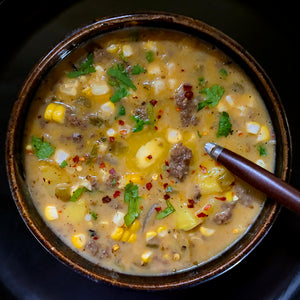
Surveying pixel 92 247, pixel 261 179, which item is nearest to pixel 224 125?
pixel 261 179

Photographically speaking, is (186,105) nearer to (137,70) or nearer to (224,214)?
(137,70)

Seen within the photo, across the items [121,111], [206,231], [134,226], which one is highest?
[121,111]

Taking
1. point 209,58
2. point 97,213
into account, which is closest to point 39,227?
point 97,213

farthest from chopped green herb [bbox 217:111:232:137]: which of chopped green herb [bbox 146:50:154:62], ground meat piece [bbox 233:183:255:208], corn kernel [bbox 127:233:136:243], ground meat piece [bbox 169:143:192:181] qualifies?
corn kernel [bbox 127:233:136:243]

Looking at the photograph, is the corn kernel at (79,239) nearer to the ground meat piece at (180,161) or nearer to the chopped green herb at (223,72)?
the ground meat piece at (180,161)

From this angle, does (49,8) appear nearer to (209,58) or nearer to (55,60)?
(55,60)

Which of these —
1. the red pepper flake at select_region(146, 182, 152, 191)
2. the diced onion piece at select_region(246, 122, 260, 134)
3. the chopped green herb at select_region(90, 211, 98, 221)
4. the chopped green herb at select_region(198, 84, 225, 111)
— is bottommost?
the diced onion piece at select_region(246, 122, 260, 134)

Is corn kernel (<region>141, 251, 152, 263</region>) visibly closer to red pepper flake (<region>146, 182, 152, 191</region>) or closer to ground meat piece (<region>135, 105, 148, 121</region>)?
red pepper flake (<region>146, 182, 152, 191</region>)
